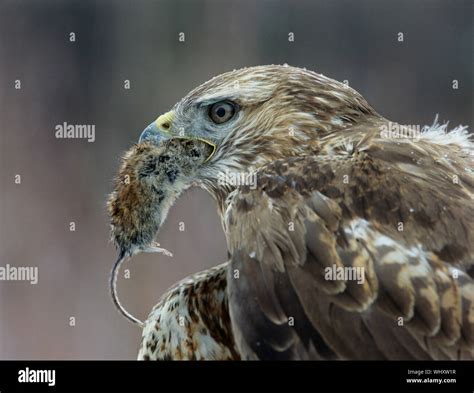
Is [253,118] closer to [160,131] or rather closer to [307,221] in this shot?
[160,131]

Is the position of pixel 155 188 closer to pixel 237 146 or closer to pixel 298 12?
pixel 237 146

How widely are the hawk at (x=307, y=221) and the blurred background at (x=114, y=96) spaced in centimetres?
231

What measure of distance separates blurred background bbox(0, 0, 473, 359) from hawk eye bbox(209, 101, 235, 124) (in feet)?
7.57

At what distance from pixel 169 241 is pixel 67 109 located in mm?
1359

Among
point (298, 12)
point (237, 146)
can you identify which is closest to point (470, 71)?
point (298, 12)

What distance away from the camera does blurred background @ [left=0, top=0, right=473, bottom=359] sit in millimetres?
4691

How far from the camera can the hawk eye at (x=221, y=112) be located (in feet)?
7.41

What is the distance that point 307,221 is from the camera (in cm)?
192

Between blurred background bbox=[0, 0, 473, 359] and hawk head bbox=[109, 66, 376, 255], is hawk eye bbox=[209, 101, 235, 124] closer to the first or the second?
hawk head bbox=[109, 66, 376, 255]

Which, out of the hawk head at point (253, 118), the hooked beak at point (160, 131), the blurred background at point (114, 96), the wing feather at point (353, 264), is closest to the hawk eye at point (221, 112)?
the hawk head at point (253, 118)

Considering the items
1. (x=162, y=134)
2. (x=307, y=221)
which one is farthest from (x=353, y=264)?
(x=162, y=134)

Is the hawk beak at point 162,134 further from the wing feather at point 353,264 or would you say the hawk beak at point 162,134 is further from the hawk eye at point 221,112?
the wing feather at point 353,264

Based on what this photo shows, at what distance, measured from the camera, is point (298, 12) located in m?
5.19
